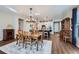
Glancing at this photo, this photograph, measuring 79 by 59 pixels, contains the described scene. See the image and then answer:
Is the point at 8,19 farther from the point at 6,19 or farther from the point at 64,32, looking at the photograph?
the point at 64,32

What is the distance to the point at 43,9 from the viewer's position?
123 inches

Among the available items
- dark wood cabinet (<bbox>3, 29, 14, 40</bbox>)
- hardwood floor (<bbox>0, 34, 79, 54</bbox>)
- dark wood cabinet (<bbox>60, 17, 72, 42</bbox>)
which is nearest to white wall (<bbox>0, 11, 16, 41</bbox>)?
dark wood cabinet (<bbox>3, 29, 14, 40</bbox>)

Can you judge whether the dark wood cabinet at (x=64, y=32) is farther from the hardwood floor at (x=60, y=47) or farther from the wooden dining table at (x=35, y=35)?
the wooden dining table at (x=35, y=35)

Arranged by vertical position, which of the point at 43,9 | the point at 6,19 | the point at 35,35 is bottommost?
the point at 35,35

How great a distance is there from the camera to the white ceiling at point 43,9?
3.02 metres

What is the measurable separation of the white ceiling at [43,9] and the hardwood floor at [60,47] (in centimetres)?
81

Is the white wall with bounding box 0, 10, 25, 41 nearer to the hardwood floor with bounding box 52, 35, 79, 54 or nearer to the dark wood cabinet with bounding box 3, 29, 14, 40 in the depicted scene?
the dark wood cabinet with bounding box 3, 29, 14, 40

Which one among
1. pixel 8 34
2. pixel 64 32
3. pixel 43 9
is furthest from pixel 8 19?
pixel 64 32

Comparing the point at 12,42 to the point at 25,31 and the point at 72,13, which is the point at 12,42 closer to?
the point at 25,31

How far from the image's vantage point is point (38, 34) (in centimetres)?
334

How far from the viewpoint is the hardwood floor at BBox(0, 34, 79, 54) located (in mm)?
3170

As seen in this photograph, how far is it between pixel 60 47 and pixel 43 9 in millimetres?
1434

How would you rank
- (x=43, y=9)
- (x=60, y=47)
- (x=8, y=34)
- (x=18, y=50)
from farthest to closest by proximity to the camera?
1. (x=8, y=34)
2. (x=60, y=47)
3. (x=18, y=50)
4. (x=43, y=9)
